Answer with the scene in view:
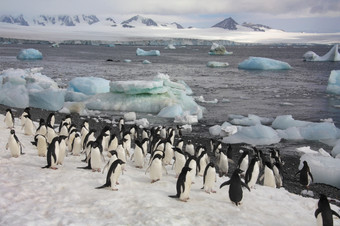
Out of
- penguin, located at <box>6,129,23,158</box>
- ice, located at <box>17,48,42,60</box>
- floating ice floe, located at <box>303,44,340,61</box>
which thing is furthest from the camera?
floating ice floe, located at <box>303,44,340,61</box>

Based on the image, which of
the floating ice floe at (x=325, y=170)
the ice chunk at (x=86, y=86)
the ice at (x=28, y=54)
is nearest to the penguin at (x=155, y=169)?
the floating ice floe at (x=325, y=170)

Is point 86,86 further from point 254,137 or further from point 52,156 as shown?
point 52,156

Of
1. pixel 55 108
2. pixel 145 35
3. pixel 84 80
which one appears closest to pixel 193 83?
pixel 84 80

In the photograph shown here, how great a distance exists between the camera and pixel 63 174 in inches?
275

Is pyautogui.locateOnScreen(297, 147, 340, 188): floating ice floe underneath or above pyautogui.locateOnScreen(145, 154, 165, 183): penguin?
underneath

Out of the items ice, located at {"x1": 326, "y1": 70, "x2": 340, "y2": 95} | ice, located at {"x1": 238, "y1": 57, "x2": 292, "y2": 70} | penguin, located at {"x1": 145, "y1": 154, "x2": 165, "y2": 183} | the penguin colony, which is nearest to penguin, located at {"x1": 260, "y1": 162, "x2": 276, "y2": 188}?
the penguin colony

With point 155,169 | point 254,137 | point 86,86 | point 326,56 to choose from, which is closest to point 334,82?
point 254,137

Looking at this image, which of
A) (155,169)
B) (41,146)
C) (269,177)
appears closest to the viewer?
(155,169)

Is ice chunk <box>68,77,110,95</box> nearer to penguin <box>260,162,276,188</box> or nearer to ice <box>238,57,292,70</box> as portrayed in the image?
penguin <box>260,162,276,188</box>

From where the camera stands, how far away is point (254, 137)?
1309 centimetres

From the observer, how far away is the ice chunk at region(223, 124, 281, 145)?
1302cm

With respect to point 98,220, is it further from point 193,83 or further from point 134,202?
point 193,83

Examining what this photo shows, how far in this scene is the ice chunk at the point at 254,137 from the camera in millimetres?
13023

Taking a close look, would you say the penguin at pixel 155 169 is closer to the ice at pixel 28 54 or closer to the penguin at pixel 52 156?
the penguin at pixel 52 156
